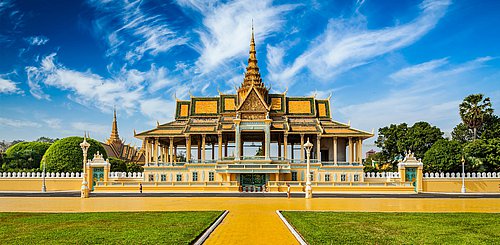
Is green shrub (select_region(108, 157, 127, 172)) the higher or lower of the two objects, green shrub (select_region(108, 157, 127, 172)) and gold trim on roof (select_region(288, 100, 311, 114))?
the lower

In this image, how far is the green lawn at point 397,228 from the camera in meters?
12.8

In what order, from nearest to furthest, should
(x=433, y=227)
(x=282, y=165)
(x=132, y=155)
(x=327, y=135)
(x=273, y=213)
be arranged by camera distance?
(x=433, y=227) < (x=273, y=213) < (x=282, y=165) < (x=327, y=135) < (x=132, y=155)

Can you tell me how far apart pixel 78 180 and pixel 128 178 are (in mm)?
5284

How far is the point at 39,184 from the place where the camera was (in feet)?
157

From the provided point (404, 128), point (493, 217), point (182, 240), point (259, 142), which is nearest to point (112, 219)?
point (182, 240)

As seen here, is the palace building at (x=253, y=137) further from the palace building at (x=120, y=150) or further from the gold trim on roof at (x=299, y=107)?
the palace building at (x=120, y=150)

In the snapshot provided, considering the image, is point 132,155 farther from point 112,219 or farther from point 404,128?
point 112,219

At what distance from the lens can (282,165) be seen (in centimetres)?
4688

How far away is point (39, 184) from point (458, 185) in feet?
147

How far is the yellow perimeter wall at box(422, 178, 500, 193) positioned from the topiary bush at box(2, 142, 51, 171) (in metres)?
53.3

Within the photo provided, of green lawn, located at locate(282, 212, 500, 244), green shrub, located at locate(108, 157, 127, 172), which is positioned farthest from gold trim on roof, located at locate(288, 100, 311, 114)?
green lawn, located at locate(282, 212, 500, 244)

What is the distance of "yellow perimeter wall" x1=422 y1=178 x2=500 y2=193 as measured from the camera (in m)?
45.2

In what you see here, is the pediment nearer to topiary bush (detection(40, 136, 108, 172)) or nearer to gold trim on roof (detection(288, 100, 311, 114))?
gold trim on roof (detection(288, 100, 311, 114))

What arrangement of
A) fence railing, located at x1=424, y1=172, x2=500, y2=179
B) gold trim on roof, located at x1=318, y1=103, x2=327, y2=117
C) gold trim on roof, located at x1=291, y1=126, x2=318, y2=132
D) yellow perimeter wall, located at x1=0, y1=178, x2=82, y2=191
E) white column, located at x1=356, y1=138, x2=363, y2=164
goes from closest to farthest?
fence railing, located at x1=424, y1=172, x2=500, y2=179 < yellow perimeter wall, located at x1=0, y1=178, x2=82, y2=191 < white column, located at x1=356, y1=138, x2=363, y2=164 < gold trim on roof, located at x1=291, y1=126, x2=318, y2=132 < gold trim on roof, located at x1=318, y1=103, x2=327, y2=117
